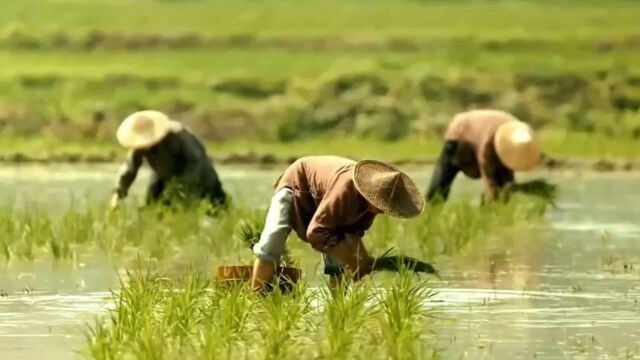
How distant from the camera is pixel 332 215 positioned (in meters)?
5.53

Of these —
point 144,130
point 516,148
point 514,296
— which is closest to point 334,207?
point 514,296

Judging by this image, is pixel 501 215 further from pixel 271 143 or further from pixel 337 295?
pixel 271 143

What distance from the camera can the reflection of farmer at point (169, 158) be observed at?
29.2 ft

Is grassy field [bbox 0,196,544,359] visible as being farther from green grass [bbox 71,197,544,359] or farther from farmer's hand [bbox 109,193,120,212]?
farmer's hand [bbox 109,193,120,212]

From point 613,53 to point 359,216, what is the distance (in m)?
14.4

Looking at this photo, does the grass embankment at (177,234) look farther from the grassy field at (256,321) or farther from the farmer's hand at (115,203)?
the grassy field at (256,321)

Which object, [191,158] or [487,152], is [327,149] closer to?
[487,152]

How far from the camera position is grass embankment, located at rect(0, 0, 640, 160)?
17.5 meters

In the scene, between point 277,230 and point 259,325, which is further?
point 277,230

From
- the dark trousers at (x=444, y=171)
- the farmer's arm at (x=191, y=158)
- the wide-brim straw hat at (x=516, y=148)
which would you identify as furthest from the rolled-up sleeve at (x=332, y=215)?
the dark trousers at (x=444, y=171)

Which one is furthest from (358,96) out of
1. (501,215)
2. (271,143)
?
(501,215)

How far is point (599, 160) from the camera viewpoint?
15023mm

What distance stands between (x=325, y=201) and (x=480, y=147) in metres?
4.26

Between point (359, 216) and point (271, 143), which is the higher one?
point (359, 216)
